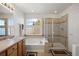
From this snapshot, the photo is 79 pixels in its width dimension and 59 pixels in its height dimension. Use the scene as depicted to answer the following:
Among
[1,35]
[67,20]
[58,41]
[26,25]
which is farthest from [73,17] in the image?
[1,35]

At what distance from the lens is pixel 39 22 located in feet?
12.8

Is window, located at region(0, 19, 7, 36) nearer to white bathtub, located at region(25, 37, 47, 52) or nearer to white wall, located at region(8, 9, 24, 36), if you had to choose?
white wall, located at region(8, 9, 24, 36)

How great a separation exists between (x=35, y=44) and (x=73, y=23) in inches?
56.1

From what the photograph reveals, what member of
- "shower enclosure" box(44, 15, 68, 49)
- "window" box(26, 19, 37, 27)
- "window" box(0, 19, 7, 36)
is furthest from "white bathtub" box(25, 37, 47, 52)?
"window" box(0, 19, 7, 36)

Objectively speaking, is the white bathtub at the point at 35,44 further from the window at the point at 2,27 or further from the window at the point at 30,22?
the window at the point at 2,27

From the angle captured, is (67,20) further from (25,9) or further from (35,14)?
(25,9)

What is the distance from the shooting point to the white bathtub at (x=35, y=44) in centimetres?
395

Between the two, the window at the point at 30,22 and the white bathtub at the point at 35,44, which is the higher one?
the window at the point at 30,22

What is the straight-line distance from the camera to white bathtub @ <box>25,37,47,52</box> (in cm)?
395

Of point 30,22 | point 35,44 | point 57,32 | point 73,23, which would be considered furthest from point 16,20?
point 73,23

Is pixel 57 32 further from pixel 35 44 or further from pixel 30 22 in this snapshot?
pixel 30 22

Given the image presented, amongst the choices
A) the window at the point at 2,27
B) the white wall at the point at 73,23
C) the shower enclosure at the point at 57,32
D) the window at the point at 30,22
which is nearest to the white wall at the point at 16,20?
the window at the point at 30,22

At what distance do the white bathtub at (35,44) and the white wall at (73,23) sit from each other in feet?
2.98

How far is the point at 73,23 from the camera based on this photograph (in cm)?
366
